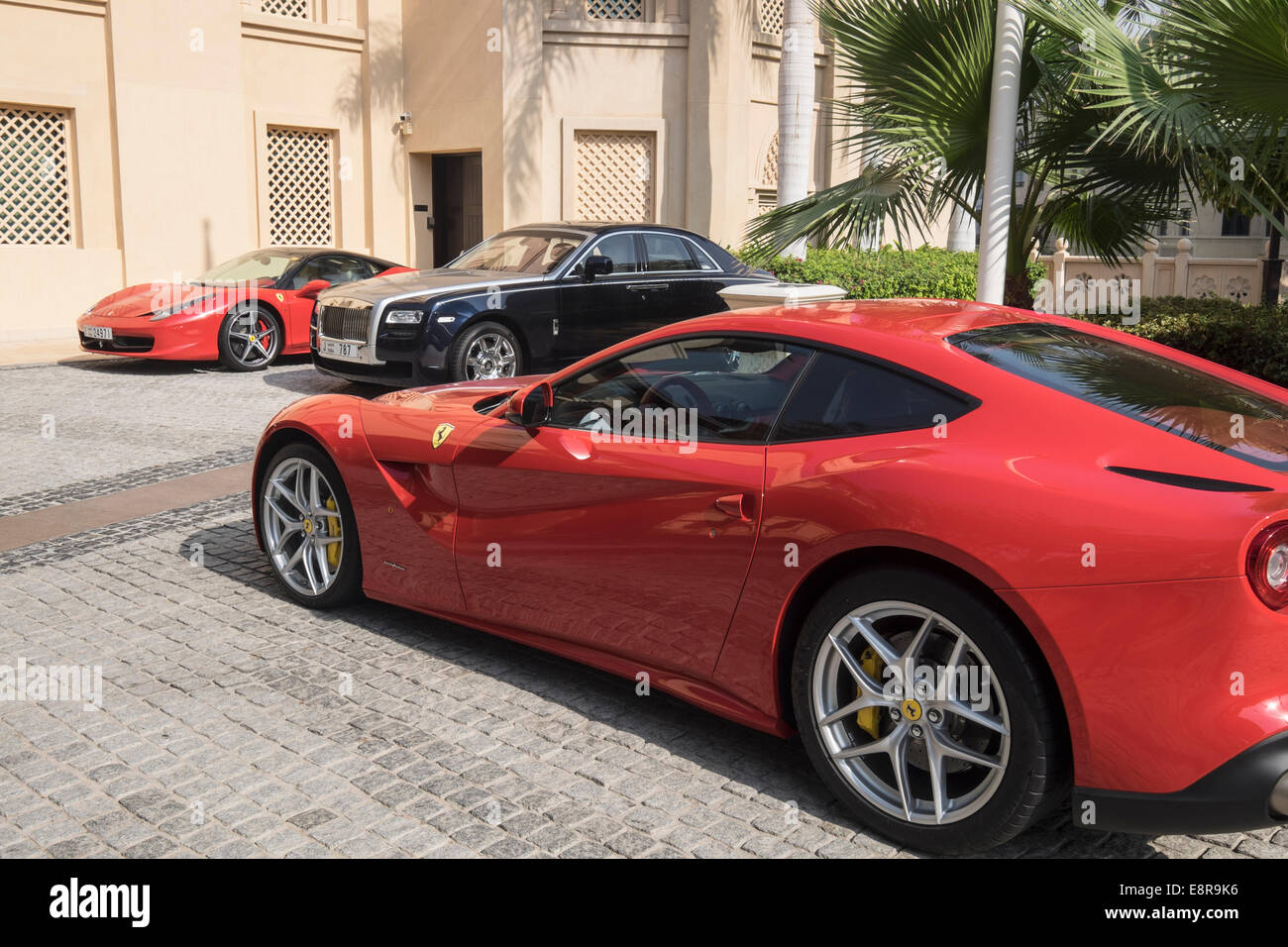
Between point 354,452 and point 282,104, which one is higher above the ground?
point 282,104

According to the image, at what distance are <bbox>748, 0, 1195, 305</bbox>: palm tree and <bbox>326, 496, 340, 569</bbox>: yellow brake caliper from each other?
4.66 meters

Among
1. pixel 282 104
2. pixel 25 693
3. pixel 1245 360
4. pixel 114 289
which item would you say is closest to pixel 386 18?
pixel 282 104

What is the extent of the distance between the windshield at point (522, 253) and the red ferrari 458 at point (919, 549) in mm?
7241

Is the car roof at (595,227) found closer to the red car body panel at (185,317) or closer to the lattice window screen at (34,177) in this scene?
the red car body panel at (185,317)

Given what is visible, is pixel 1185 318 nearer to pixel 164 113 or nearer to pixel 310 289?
pixel 310 289

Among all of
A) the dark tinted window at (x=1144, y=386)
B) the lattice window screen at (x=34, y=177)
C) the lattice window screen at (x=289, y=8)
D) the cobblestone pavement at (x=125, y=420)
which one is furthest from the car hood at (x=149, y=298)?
the dark tinted window at (x=1144, y=386)

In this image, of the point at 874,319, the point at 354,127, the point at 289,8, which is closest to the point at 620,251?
the point at 874,319

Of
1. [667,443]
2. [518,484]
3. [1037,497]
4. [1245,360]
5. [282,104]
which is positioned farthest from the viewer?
[282,104]

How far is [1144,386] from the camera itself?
11.3ft

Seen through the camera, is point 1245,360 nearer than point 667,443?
No

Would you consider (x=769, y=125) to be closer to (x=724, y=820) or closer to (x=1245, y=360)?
(x=1245, y=360)

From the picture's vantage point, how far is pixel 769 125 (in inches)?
806

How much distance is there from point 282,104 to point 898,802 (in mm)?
18480

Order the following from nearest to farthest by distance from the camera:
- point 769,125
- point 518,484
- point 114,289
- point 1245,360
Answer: point 518,484, point 1245,360, point 114,289, point 769,125
